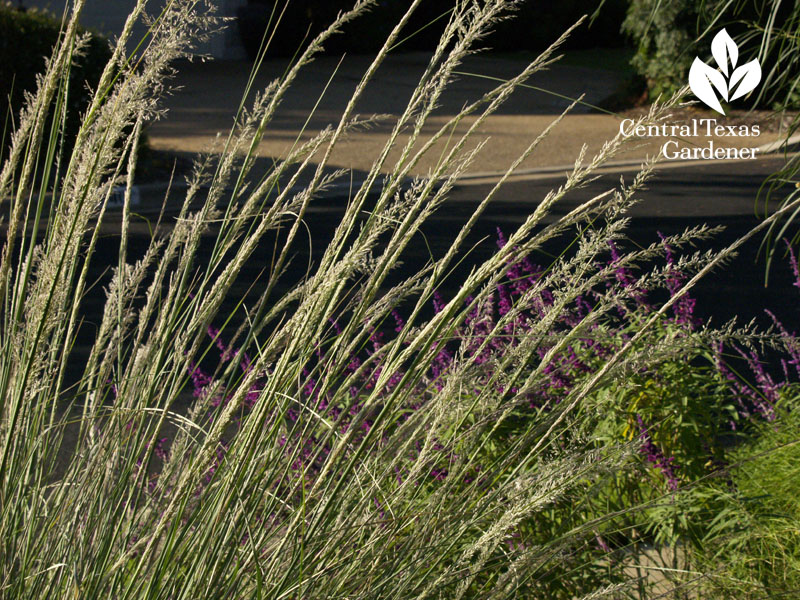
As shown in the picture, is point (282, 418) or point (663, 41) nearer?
point (282, 418)

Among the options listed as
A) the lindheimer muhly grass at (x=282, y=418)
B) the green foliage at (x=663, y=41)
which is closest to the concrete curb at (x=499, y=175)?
the green foliage at (x=663, y=41)

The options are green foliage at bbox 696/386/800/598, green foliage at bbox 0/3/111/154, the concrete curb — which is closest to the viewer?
green foliage at bbox 696/386/800/598

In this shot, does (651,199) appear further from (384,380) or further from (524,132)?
(384,380)

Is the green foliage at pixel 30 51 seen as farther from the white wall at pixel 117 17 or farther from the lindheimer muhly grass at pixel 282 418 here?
the lindheimer muhly grass at pixel 282 418

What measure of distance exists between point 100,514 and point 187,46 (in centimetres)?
90

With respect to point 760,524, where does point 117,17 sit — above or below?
below

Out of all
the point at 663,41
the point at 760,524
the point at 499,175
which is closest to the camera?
the point at 760,524

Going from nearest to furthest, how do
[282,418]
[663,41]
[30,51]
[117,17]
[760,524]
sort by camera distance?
[282,418] → [760,524] → [30,51] → [663,41] → [117,17]

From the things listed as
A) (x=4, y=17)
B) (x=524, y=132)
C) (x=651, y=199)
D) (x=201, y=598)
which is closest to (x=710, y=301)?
(x=651, y=199)

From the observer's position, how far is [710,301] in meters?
6.72

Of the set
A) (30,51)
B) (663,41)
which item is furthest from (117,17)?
(663,41)

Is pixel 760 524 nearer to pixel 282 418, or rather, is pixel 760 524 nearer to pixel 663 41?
pixel 282 418

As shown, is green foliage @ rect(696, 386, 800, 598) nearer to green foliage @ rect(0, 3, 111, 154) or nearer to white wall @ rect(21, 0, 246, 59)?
green foliage @ rect(0, 3, 111, 154)

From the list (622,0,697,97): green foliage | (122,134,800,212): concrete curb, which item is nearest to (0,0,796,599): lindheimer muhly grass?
(122,134,800,212): concrete curb
